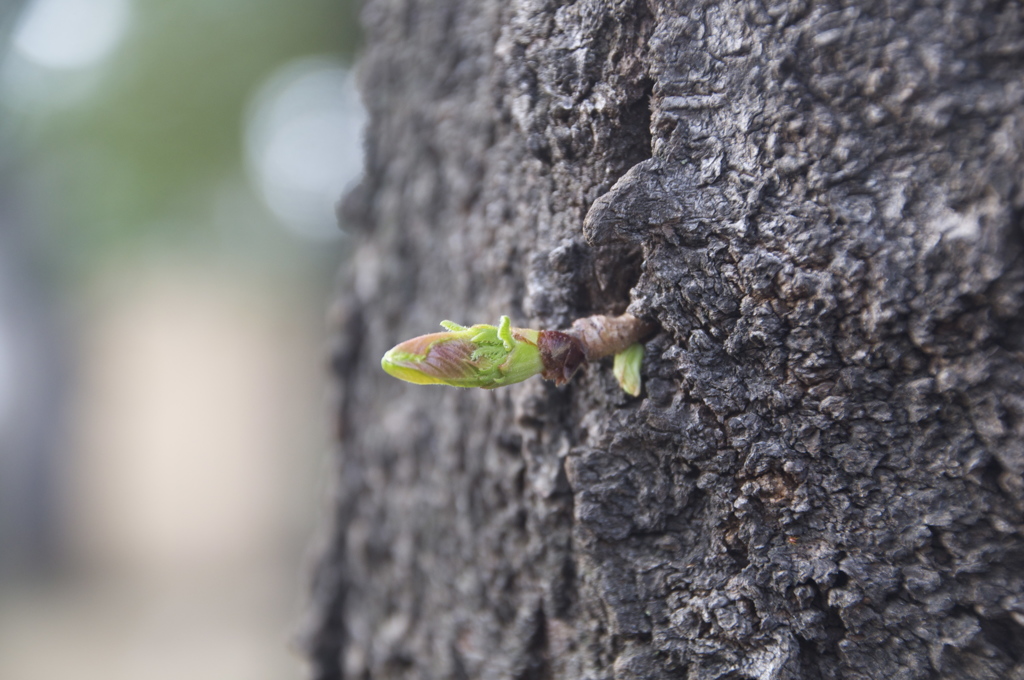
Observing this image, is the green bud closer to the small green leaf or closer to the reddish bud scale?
the reddish bud scale

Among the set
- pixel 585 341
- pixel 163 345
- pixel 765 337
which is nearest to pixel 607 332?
pixel 585 341

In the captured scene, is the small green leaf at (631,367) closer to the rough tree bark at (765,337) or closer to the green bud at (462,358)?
the rough tree bark at (765,337)

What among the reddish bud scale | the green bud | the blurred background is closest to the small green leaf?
the reddish bud scale

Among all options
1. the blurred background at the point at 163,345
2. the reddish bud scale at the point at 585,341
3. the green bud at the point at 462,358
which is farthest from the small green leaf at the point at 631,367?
the blurred background at the point at 163,345

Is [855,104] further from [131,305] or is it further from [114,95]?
[131,305]

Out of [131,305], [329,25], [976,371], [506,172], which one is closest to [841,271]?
[976,371]

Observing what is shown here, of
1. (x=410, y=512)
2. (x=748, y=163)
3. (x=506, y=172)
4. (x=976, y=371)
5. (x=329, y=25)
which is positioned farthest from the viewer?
(x=329, y=25)

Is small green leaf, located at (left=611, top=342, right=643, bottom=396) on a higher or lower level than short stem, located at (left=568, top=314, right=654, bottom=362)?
lower
